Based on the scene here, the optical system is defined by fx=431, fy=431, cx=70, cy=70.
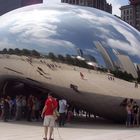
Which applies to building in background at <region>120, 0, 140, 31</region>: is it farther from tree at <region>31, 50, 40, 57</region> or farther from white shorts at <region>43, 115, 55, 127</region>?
white shorts at <region>43, 115, 55, 127</region>

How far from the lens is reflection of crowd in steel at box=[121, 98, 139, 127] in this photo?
681 inches

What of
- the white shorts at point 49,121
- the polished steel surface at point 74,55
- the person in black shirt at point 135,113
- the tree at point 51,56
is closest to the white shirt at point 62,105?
the polished steel surface at point 74,55

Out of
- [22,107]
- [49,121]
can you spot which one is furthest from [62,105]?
[49,121]

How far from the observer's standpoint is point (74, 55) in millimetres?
16547

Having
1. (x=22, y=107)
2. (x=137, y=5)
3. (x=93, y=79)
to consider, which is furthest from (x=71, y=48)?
(x=137, y=5)

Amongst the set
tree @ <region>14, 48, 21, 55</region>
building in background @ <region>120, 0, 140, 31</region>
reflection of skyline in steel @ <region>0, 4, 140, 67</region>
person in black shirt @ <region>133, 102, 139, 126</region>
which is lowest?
person in black shirt @ <region>133, 102, 139, 126</region>

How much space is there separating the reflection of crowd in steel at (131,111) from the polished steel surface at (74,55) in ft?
0.83

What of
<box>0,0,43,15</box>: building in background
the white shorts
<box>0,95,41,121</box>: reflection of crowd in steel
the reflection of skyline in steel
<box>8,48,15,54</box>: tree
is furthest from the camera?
<box>0,0,43,15</box>: building in background

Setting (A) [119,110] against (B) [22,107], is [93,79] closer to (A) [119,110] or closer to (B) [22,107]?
(A) [119,110]

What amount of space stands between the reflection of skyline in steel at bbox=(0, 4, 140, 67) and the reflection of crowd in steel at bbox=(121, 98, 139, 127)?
169 centimetres

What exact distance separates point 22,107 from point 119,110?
435 cm

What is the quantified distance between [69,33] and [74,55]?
3.32 feet

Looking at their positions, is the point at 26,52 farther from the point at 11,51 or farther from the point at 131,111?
the point at 131,111

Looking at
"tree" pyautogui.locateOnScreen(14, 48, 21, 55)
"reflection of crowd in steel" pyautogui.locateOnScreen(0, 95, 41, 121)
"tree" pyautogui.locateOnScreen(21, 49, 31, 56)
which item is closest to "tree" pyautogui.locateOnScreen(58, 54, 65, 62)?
"tree" pyautogui.locateOnScreen(21, 49, 31, 56)
